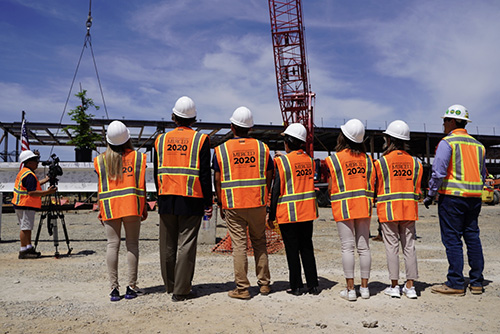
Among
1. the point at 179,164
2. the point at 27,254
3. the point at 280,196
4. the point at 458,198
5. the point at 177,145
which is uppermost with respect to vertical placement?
the point at 177,145

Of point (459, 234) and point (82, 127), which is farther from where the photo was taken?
point (82, 127)

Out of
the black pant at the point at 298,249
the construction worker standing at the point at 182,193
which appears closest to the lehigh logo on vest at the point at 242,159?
the construction worker standing at the point at 182,193

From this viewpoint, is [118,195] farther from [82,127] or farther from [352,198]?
[82,127]

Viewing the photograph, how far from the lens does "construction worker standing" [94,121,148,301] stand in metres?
4.45

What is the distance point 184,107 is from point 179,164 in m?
0.65

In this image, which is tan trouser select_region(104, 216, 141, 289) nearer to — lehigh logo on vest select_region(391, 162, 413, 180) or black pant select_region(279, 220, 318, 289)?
black pant select_region(279, 220, 318, 289)

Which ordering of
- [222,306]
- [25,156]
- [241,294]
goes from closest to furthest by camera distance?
[222,306]
[241,294]
[25,156]

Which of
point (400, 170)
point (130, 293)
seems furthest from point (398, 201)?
point (130, 293)

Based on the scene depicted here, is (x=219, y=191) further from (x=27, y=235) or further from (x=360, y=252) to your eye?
(x=27, y=235)

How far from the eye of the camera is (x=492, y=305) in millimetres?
4246

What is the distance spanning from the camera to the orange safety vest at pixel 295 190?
15.0 feet

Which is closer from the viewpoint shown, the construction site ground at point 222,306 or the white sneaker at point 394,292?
the construction site ground at point 222,306

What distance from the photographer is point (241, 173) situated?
449cm

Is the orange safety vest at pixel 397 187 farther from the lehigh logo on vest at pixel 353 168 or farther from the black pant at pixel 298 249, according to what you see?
the black pant at pixel 298 249
